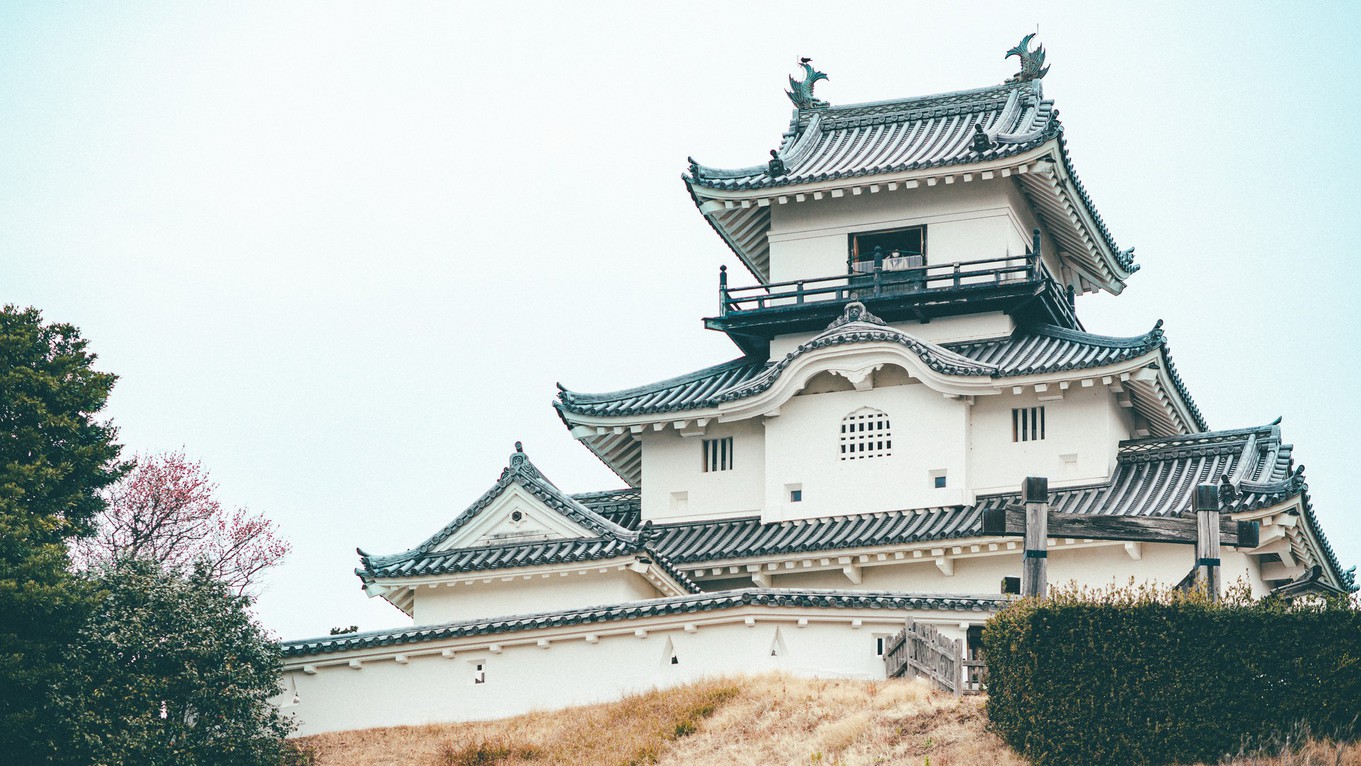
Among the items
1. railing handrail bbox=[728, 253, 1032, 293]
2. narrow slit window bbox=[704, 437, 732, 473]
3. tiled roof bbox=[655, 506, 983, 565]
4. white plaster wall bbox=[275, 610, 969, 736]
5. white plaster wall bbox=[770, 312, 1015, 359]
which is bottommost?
white plaster wall bbox=[275, 610, 969, 736]

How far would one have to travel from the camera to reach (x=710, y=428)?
4050 cm

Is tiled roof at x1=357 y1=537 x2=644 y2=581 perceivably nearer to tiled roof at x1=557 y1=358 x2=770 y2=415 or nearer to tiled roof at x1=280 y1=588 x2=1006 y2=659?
tiled roof at x1=280 y1=588 x2=1006 y2=659

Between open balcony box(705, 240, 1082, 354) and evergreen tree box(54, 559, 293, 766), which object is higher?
open balcony box(705, 240, 1082, 354)

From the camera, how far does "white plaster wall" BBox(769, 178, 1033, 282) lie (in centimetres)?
4131

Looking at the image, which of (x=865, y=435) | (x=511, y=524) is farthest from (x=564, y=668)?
(x=865, y=435)

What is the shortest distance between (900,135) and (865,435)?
8.78 meters

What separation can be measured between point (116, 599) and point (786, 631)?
11.2 m

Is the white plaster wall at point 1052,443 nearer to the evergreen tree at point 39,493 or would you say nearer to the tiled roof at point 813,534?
the tiled roof at point 813,534

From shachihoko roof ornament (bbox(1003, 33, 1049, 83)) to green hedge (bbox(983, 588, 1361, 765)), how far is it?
22700 millimetres

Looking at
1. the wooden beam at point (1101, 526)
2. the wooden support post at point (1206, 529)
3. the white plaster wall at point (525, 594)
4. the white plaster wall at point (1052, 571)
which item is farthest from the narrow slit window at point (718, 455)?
the wooden support post at point (1206, 529)

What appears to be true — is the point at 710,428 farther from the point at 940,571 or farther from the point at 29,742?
the point at 29,742

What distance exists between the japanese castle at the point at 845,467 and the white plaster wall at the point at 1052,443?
6 cm

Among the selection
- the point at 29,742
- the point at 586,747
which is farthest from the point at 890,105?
the point at 29,742

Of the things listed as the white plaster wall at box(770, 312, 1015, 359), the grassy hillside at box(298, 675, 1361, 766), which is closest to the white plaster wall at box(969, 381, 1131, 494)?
the white plaster wall at box(770, 312, 1015, 359)
